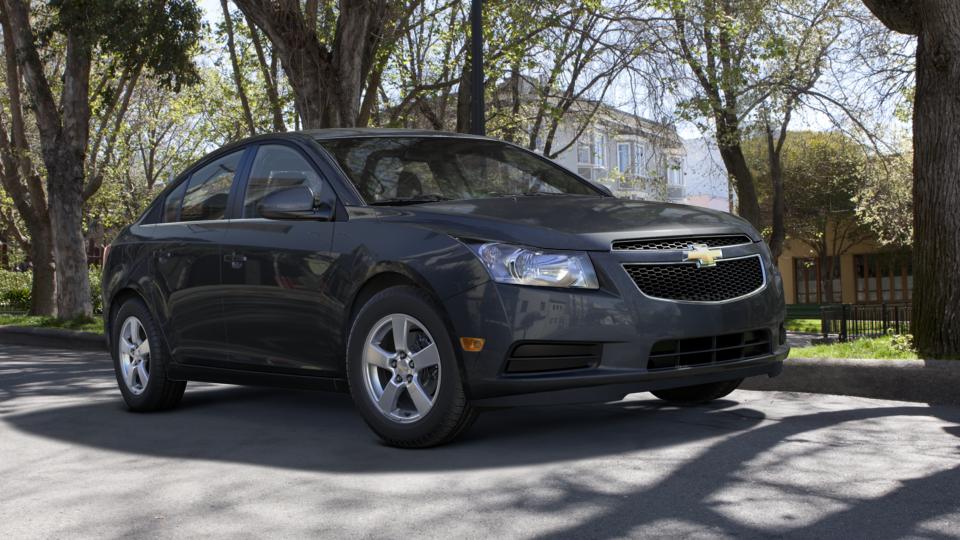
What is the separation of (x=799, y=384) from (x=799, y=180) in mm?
43463

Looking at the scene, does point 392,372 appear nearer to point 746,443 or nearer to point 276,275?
point 276,275

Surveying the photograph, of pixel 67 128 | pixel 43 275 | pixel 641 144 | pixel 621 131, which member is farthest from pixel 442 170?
pixel 43 275

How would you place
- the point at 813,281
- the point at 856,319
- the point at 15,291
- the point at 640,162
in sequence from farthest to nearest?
the point at 813,281 → the point at 15,291 → the point at 640,162 → the point at 856,319

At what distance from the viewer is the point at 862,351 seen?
888 centimetres

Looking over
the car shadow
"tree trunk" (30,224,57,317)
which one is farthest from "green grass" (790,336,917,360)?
"tree trunk" (30,224,57,317)

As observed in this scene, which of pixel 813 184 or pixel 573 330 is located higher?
pixel 813 184

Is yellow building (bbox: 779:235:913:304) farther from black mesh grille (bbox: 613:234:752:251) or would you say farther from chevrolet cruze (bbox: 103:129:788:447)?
black mesh grille (bbox: 613:234:752:251)

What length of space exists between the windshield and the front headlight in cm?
98

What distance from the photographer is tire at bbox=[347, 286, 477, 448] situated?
18.2 ft

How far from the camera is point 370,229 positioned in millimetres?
6023

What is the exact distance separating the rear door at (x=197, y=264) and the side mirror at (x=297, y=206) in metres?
0.86

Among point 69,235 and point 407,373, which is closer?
point 407,373

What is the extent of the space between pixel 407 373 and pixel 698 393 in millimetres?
2164

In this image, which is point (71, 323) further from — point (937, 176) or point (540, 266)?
point (540, 266)
